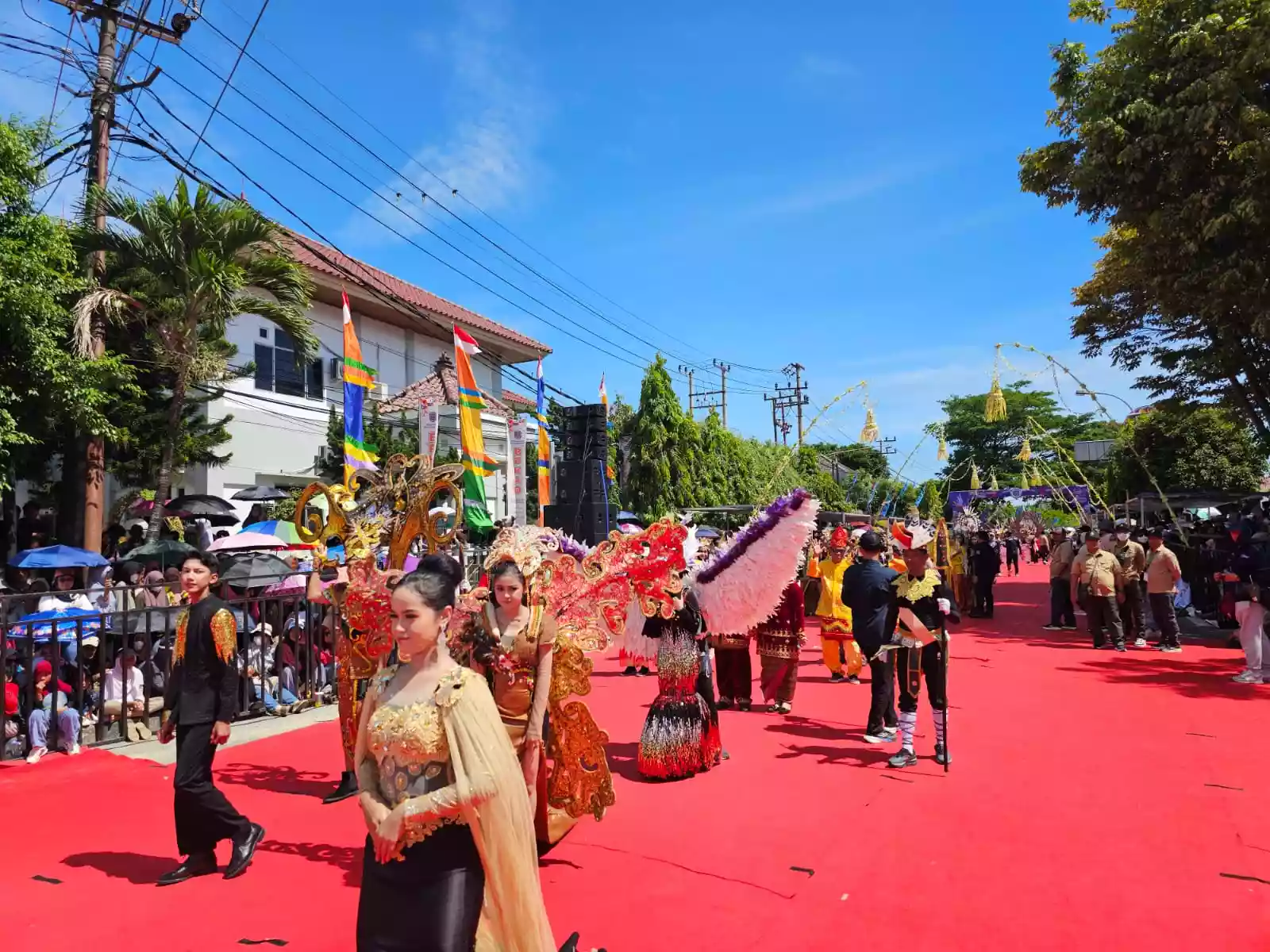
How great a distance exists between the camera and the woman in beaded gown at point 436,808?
8.45ft

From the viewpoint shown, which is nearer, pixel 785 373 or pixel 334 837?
pixel 334 837

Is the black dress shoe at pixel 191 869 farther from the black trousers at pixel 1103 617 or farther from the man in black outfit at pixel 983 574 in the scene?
the man in black outfit at pixel 983 574

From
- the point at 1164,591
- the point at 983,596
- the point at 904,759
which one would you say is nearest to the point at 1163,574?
the point at 1164,591

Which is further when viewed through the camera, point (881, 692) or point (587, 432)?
point (587, 432)

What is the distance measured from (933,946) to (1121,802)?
258cm

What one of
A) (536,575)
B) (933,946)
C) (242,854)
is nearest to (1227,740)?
(933,946)

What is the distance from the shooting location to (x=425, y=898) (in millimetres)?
2586

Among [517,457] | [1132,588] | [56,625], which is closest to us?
→ [56,625]

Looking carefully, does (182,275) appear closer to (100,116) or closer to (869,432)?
(100,116)

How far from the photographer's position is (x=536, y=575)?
14.9 ft

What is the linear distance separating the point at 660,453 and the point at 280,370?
34.1 ft

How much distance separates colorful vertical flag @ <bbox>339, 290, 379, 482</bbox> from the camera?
10.4m

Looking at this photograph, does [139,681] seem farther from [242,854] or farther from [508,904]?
[508,904]

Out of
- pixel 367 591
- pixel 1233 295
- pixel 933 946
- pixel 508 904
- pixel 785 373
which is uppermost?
pixel 785 373
